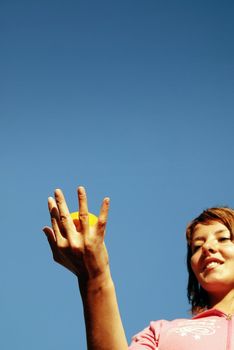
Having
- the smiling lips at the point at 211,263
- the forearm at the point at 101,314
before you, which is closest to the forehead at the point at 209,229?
the smiling lips at the point at 211,263

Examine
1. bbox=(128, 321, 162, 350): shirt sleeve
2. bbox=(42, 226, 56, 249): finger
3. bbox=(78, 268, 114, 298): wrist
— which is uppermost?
bbox=(42, 226, 56, 249): finger

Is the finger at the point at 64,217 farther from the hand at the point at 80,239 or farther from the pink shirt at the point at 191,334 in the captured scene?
the pink shirt at the point at 191,334

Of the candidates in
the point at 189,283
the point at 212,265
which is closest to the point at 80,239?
the point at 212,265

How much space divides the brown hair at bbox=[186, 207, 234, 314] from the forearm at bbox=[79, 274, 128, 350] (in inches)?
62.4

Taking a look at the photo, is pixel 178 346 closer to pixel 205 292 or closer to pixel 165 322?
pixel 165 322

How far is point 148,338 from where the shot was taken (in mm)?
2664

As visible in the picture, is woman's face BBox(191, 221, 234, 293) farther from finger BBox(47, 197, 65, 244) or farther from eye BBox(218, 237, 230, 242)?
finger BBox(47, 197, 65, 244)

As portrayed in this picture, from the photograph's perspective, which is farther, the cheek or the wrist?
the cheek

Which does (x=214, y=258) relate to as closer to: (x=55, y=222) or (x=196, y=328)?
(x=196, y=328)

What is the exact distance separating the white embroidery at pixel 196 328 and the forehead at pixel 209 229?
2.03 feet

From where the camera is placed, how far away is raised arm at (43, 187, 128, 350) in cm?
164

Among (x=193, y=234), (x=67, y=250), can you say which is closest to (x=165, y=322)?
(x=193, y=234)

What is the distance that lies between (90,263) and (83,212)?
0.17m

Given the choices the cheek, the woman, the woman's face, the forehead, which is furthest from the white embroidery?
the forehead
